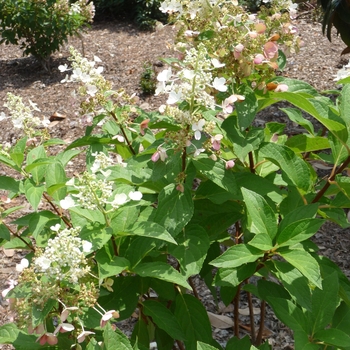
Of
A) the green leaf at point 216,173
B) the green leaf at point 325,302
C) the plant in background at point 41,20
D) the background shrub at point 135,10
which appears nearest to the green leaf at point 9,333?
the green leaf at point 216,173

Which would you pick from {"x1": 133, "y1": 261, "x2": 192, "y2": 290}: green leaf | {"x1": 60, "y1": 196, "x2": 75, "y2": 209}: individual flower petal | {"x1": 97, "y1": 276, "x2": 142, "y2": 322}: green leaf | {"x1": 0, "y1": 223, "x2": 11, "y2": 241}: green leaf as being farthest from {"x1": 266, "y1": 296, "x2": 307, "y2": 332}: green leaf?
{"x1": 0, "y1": 223, "x2": 11, "y2": 241}: green leaf

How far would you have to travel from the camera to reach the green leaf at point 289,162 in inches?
59.3

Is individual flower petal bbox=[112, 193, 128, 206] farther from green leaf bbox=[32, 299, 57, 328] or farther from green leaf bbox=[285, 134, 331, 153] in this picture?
green leaf bbox=[285, 134, 331, 153]

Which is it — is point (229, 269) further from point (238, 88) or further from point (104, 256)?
point (238, 88)

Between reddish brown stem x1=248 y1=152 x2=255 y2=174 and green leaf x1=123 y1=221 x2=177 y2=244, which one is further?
reddish brown stem x1=248 y1=152 x2=255 y2=174

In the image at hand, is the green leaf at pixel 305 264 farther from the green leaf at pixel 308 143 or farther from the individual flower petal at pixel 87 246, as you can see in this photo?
the individual flower petal at pixel 87 246

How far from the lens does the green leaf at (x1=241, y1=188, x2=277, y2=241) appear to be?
142 centimetres

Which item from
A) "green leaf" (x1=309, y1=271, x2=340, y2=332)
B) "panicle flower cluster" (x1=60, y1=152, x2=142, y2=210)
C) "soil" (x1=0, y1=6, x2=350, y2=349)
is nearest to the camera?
"panicle flower cluster" (x1=60, y1=152, x2=142, y2=210)

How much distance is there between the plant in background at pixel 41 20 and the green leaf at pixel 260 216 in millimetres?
4811

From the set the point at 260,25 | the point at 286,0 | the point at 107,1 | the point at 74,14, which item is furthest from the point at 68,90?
the point at 260,25

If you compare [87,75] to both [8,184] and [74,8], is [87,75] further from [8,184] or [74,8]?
[74,8]

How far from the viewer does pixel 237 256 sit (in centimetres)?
137

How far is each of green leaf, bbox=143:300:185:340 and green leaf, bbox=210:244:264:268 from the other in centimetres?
33

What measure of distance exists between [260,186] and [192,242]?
0.96 feet
